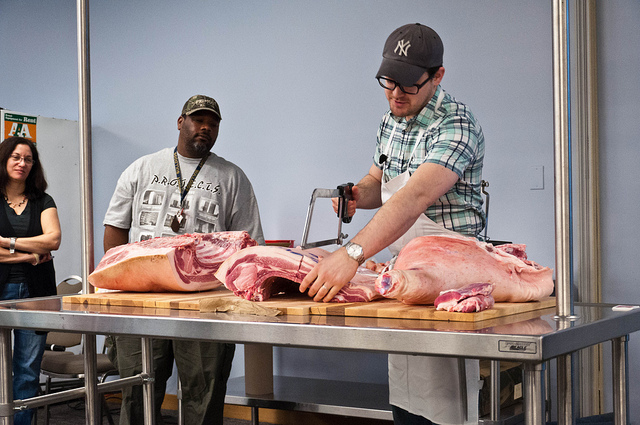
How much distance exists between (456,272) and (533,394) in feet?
1.45

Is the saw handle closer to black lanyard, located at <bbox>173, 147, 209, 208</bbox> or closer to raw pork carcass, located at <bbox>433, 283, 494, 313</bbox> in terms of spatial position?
raw pork carcass, located at <bbox>433, 283, 494, 313</bbox>

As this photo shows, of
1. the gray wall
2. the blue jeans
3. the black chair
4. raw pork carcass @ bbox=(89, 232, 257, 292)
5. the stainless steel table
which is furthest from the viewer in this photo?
the black chair

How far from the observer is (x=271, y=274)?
5.98ft

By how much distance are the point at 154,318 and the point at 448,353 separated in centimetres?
70

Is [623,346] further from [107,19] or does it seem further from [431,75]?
[107,19]

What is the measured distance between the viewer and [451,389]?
6.60 ft

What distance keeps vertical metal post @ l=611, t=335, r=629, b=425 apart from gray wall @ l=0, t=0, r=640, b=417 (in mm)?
2590

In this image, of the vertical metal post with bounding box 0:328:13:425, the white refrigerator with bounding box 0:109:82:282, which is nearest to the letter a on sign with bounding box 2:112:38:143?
the white refrigerator with bounding box 0:109:82:282

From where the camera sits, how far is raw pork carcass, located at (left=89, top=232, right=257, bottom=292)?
202 cm

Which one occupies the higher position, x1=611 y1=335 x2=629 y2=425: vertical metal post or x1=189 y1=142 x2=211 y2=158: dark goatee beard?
x1=189 y1=142 x2=211 y2=158: dark goatee beard

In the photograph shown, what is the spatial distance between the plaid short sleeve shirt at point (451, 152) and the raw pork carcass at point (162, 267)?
2.15 ft

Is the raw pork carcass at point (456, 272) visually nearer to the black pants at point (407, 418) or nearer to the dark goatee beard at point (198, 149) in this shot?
the black pants at point (407, 418)

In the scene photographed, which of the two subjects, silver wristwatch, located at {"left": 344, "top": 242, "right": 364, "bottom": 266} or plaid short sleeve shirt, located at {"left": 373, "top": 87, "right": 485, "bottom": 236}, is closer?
silver wristwatch, located at {"left": 344, "top": 242, "right": 364, "bottom": 266}

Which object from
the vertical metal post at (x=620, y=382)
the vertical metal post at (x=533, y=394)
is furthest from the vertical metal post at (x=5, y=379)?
the vertical metal post at (x=620, y=382)
